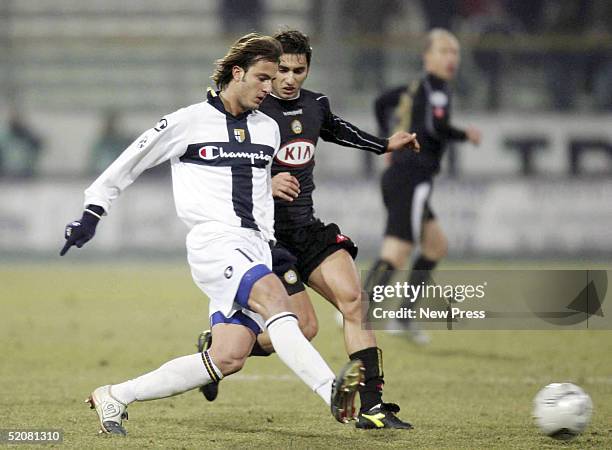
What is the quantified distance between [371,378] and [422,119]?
14.3 feet

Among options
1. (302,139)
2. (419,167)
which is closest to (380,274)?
(419,167)

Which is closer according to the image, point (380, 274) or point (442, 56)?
point (380, 274)

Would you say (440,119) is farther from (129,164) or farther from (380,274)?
(129,164)

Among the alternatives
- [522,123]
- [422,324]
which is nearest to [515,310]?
[422,324]

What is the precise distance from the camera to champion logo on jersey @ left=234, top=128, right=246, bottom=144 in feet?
17.6

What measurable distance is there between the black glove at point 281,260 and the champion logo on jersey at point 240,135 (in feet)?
2.07

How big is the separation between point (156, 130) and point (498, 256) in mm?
12250

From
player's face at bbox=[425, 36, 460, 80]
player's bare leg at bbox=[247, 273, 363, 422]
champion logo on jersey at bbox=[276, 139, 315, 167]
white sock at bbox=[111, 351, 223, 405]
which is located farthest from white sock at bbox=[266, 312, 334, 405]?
player's face at bbox=[425, 36, 460, 80]

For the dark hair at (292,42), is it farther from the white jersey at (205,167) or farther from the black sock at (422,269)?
the black sock at (422,269)

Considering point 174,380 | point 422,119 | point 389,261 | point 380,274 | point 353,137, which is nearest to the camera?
point 174,380

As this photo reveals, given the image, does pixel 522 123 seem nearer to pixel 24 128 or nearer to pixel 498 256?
pixel 498 256

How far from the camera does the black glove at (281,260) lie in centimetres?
564

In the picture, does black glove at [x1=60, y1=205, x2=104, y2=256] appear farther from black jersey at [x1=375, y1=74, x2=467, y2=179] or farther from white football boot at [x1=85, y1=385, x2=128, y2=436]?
black jersey at [x1=375, y1=74, x2=467, y2=179]

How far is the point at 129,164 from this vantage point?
206 inches
